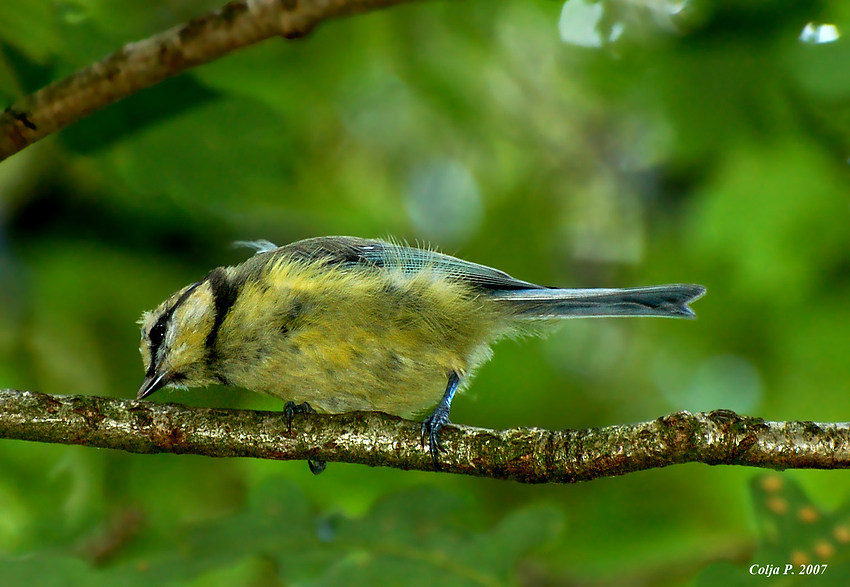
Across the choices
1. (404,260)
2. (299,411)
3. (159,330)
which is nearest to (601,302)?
(404,260)

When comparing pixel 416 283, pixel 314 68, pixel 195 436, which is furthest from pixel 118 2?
pixel 195 436

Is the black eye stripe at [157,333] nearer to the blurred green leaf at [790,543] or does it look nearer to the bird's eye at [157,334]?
the bird's eye at [157,334]

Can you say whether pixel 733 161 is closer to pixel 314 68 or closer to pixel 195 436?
pixel 314 68

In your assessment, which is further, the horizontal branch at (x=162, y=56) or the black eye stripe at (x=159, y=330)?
the black eye stripe at (x=159, y=330)

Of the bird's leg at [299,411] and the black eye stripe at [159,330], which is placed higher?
the black eye stripe at [159,330]

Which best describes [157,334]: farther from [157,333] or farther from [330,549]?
[330,549]

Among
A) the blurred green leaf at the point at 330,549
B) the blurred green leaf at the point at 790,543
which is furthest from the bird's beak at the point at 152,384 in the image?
the blurred green leaf at the point at 790,543

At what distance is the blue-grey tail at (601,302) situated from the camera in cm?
296

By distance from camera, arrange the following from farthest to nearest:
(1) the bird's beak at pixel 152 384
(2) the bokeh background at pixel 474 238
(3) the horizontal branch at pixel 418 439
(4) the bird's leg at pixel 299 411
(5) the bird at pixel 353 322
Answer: (1) the bird's beak at pixel 152 384 < (5) the bird at pixel 353 322 < (2) the bokeh background at pixel 474 238 < (4) the bird's leg at pixel 299 411 < (3) the horizontal branch at pixel 418 439

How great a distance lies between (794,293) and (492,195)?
2354 mm

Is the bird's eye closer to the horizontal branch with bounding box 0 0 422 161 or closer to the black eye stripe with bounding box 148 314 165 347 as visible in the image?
the black eye stripe with bounding box 148 314 165 347

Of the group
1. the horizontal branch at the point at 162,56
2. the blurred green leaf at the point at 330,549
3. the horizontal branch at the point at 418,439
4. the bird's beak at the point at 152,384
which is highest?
the horizontal branch at the point at 162,56

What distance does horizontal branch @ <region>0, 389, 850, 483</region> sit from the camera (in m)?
2.20

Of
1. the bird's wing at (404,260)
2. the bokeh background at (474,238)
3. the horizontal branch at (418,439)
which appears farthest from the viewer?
the bird's wing at (404,260)
